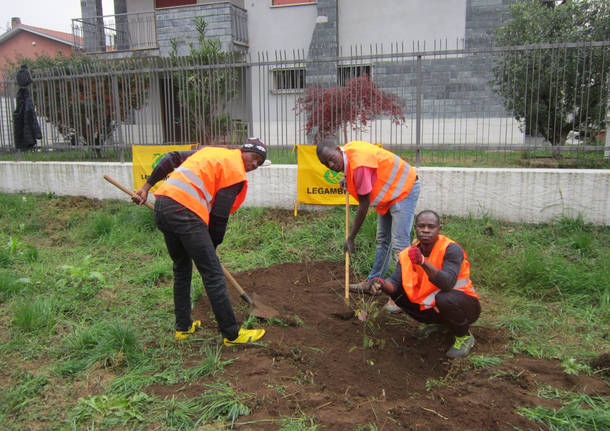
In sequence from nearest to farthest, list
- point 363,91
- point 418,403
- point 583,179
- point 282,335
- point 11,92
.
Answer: point 418,403 < point 282,335 < point 583,179 < point 363,91 < point 11,92

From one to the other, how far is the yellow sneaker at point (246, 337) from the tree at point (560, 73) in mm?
4625

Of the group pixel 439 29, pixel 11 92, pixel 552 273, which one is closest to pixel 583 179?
pixel 552 273

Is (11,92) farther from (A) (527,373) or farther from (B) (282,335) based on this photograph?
(A) (527,373)

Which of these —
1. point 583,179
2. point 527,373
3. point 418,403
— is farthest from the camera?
point 583,179

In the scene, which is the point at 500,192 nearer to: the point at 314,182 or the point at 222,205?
the point at 314,182

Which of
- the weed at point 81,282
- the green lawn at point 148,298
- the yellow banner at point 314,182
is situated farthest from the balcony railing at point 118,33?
the weed at point 81,282

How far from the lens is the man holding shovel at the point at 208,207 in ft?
10.8

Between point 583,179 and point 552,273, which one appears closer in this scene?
point 552,273

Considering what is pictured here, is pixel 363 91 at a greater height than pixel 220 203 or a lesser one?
greater

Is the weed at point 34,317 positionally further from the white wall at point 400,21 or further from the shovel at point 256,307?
the white wall at point 400,21

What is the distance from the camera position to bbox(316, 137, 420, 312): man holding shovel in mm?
4180

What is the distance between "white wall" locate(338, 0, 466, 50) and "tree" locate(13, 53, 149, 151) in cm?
739

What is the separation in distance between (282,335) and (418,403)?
133 cm

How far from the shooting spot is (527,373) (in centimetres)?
303
